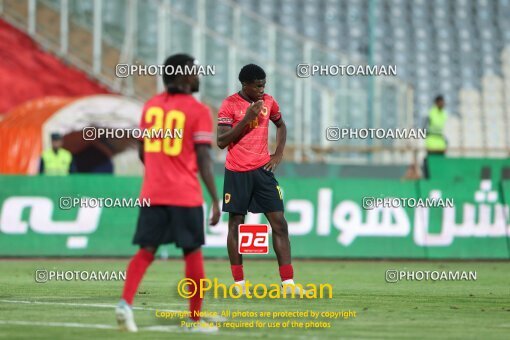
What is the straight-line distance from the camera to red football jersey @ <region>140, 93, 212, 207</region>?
8.93 metres

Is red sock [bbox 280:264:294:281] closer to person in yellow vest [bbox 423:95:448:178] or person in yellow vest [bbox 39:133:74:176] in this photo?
person in yellow vest [bbox 39:133:74:176]

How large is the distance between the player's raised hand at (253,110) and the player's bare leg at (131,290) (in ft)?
9.62

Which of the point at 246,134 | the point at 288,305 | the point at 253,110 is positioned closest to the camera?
the point at 288,305

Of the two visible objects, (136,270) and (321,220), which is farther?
(321,220)

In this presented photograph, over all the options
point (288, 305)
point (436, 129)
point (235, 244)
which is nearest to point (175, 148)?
point (288, 305)

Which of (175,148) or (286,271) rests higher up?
(175,148)

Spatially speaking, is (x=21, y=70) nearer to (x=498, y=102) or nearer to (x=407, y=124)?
(x=407, y=124)

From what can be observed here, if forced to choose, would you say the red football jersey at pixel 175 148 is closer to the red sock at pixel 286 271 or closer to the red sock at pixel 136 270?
the red sock at pixel 136 270

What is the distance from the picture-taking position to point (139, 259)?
357 inches

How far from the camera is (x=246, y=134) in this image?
1228 centimetres

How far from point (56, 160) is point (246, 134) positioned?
11471mm

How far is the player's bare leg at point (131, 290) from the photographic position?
29.3ft

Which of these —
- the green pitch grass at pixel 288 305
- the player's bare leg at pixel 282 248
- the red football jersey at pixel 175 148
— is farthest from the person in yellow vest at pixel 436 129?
the red football jersey at pixel 175 148

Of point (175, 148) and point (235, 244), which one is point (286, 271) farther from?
point (175, 148)
